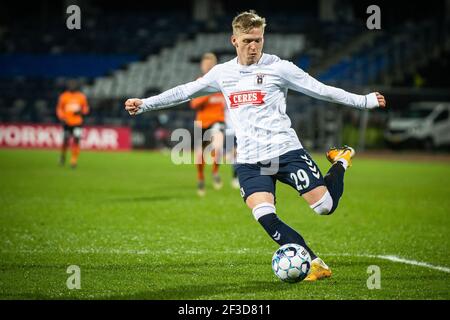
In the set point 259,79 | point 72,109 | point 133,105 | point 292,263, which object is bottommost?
point 292,263

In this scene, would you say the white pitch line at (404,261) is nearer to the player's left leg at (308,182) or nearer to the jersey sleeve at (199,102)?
the player's left leg at (308,182)

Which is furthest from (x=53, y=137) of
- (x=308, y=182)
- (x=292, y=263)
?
(x=292, y=263)

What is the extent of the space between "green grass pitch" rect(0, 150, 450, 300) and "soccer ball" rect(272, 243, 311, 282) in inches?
4.3

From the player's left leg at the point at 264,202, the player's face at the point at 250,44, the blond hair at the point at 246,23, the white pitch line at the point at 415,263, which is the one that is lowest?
the white pitch line at the point at 415,263

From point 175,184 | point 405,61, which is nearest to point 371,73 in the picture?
point 405,61

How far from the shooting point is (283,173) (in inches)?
291

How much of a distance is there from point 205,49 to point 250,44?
1361 inches

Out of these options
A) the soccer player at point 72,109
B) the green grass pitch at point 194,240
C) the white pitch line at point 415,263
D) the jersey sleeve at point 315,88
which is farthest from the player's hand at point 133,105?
the soccer player at point 72,109

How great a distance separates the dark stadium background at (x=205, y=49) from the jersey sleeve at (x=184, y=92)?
24.5 meters

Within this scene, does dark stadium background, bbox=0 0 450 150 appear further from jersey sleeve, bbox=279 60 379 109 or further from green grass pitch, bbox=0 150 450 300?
jersey sleeve, bbox=279 60 379 109

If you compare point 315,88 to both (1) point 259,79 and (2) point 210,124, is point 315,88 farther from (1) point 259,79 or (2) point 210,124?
(2) point 210,124

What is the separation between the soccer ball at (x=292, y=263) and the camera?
6938 mm

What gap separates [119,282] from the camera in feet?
23.6
